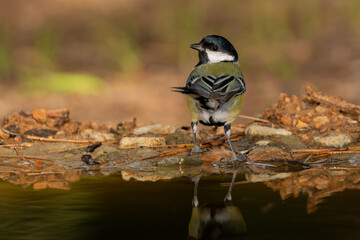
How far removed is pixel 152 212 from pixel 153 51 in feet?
28.2

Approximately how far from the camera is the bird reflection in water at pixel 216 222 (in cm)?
217

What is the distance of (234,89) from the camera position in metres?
4.50

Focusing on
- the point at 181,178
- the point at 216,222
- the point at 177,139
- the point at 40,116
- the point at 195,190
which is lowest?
the point at 216,222

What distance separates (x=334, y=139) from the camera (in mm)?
4887

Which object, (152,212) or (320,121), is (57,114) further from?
(152,212)

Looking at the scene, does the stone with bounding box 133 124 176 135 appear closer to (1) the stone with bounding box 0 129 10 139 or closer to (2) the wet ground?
(2) the wet ground

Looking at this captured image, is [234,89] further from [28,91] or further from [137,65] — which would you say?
[137,65]

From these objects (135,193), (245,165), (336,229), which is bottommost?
(336,229)

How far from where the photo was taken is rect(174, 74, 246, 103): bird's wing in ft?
13.9

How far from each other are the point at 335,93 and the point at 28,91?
4771 millimetres

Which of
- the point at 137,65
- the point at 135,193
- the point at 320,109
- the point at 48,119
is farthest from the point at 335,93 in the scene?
the point at 135,193

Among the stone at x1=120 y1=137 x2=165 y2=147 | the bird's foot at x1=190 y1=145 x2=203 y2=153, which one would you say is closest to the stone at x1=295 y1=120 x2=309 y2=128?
the bird's foot at x1=190 y1=145 x2=203 y2=153

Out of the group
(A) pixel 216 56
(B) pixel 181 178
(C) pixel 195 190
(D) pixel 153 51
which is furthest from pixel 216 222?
(D) pixel 153 51

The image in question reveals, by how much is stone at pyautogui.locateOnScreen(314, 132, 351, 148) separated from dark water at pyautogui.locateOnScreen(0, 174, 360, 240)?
71.3 inches
